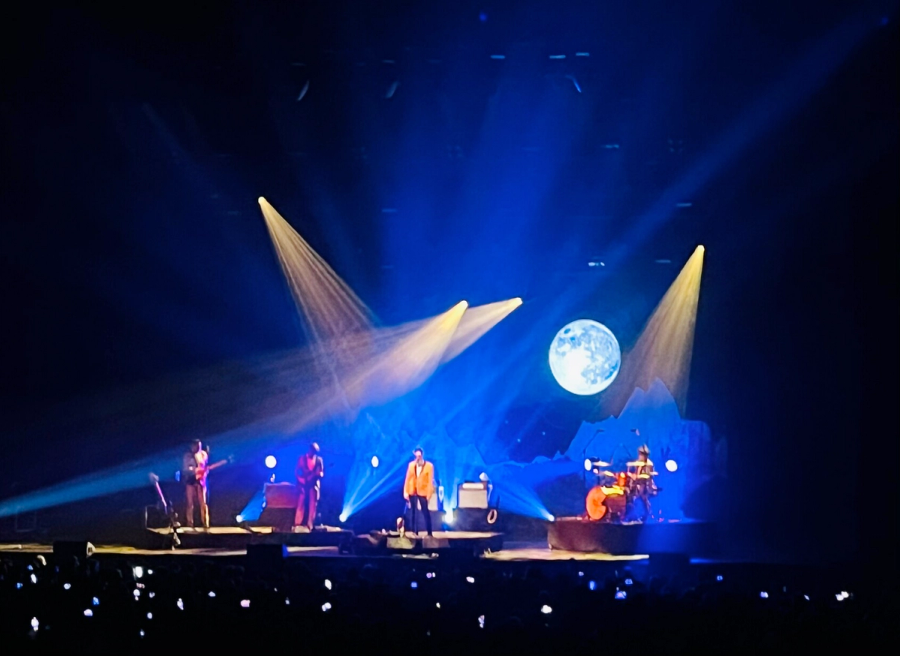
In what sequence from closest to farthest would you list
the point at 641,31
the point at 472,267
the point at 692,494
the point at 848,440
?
the point at 641,31, the point at 848,440, the point at 692,494, the point at 472,267

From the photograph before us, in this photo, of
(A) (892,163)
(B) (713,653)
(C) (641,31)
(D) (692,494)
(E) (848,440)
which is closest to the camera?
(B) (713,653)

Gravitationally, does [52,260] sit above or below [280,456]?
above

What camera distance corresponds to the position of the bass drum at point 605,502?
13.1 metres

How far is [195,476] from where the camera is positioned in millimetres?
13852

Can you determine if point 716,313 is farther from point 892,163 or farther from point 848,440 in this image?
point 892,163

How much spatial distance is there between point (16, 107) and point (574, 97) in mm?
6940

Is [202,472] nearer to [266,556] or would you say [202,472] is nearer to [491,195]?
[266,556]

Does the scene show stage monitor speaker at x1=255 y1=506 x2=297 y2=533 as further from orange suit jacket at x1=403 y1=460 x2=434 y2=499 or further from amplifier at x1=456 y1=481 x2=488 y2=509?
amplifier at x1=456 y1=481 x2=488 y2=509

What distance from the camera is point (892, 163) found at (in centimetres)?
1173

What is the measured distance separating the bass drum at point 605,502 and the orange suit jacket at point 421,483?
6.45ft

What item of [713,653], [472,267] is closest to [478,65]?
[472,267]

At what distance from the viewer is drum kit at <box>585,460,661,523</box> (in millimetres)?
13109

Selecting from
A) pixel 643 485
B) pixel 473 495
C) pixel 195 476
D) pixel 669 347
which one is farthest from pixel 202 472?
pixel 669 347

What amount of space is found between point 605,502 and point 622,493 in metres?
0.23
